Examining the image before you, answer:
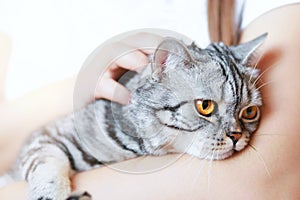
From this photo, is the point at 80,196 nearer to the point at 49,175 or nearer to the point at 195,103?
the point at 49,175

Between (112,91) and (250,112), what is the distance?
0.20m

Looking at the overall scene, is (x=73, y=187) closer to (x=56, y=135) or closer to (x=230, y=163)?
(x=56, y=135)

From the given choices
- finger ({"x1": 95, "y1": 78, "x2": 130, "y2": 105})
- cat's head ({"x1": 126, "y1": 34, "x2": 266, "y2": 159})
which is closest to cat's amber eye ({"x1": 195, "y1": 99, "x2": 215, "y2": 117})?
cat's head ({"x1": 126, "y1": 34, "x2": 266, "y2": 159})

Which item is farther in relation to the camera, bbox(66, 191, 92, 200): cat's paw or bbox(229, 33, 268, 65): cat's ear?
bbox(229, 33, 268, 65): cat's ear

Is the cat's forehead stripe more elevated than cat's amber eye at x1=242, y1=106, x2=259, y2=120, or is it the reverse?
the cat's forehead stripe

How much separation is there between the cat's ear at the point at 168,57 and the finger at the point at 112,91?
0.05 meters

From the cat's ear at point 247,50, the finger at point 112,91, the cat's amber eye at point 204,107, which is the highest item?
the cat's ear at point 247,50

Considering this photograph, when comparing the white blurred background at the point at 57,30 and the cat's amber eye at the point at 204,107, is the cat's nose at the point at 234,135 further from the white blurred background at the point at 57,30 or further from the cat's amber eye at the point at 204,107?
the white blurred background at the point at 57,30

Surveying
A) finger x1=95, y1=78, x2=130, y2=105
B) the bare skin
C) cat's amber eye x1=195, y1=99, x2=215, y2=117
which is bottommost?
the bare skin

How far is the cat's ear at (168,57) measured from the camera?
0.58 meters

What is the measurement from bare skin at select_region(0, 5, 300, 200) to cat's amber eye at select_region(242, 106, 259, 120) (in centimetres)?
2

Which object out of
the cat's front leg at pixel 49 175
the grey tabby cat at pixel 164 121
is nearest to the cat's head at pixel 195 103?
the grey tabby cat at pixel 164 121

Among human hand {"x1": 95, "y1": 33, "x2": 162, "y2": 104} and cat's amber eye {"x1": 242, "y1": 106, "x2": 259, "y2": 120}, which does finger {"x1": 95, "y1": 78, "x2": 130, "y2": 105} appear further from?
cat's amber eye {"x1": 242, "y1": 106, "x2": 259, "y2": 120}

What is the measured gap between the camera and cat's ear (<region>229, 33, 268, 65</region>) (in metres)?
0.63
